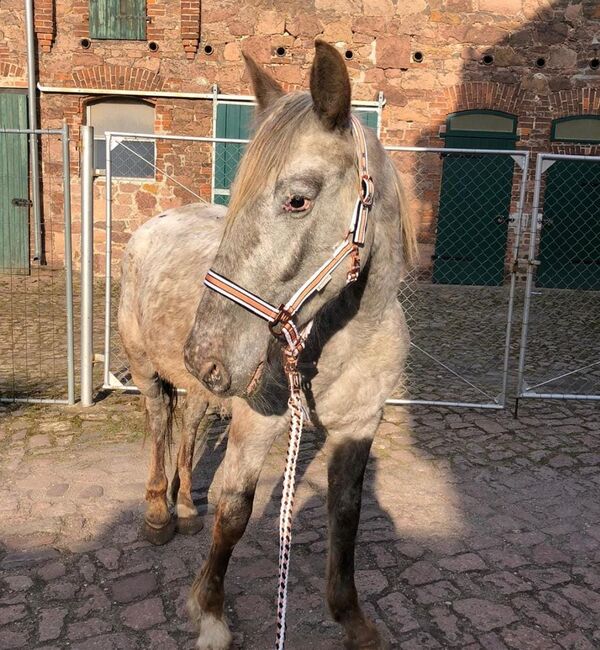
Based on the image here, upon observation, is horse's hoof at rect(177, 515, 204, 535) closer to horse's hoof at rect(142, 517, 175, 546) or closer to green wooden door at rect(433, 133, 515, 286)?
horse's hoof at rect(142, 517, 175, 546)

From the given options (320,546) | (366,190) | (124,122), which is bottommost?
(320,546)

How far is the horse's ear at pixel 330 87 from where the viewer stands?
1646 mm

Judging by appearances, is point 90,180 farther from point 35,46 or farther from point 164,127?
point 35,46

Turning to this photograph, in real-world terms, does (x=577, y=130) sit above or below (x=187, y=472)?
above

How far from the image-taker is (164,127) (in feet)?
40.0

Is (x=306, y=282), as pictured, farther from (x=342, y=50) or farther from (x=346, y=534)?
(x=342, y=50)

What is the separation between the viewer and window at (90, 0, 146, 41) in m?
11.9

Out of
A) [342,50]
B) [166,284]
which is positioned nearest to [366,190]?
[166,284]

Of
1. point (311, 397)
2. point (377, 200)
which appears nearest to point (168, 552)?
point (311, 397)

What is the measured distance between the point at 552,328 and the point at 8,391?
757 cm

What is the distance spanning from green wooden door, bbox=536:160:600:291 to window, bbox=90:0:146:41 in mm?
8950

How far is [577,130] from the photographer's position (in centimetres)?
1241

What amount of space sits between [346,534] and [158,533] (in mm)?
1282

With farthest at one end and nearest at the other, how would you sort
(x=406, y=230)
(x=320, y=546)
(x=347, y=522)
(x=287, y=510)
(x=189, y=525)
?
1. (x=189, y=525)
2. (x=320, y=546)
3. (x=347, y=522)
4. (x=406, y=230)
5. (x=287, y=510)
